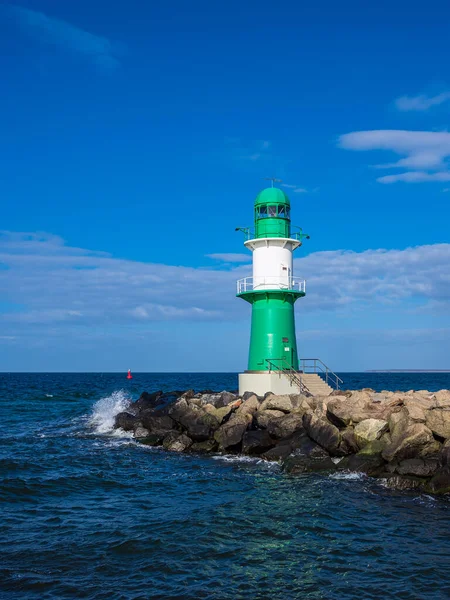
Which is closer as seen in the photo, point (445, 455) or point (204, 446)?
point (445, 455)

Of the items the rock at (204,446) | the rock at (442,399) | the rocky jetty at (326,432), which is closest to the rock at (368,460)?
the rocky jetty at (326,432)

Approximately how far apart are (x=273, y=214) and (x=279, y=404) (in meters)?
8.72

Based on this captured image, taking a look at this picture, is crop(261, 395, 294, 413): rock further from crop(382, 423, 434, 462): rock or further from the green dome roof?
the green dome roof

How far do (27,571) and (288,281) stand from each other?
1721cm

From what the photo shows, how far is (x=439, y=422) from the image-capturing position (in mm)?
15289

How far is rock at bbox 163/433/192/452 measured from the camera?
20328mm

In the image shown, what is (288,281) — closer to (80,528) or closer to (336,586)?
(80,528)

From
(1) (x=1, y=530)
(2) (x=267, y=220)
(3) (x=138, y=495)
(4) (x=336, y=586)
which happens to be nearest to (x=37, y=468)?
(3) (x=138, y=495)

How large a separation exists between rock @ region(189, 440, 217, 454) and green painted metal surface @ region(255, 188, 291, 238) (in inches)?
367

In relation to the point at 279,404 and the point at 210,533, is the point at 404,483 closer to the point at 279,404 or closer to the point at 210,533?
the point at 210,533

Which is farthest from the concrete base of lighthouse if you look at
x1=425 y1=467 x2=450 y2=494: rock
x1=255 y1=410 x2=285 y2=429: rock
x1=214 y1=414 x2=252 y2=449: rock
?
x1=425 y1=467 x2=450 y2=494: rock

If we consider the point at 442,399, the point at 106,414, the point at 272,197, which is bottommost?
the point at 106,414

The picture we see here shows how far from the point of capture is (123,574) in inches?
363

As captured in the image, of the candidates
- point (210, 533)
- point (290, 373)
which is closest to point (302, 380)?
point (290, 373)
